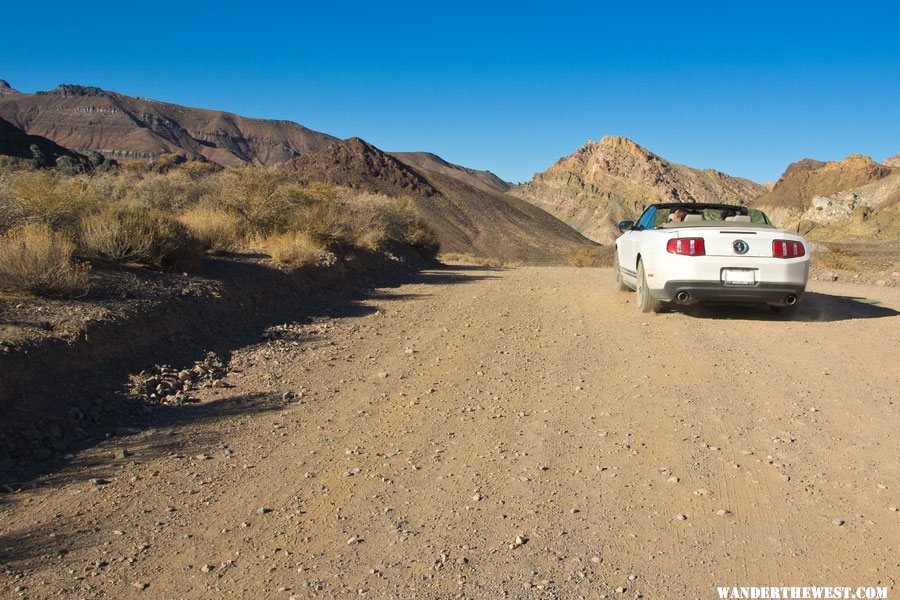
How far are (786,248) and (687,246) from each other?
4.05 ft

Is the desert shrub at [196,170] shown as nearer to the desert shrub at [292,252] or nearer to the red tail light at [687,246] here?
the desert shrub at [292,252]

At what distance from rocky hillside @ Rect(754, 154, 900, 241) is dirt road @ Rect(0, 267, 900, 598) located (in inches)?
1203

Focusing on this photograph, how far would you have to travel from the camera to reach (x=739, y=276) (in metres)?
8.43

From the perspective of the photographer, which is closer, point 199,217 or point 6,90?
point 199,217

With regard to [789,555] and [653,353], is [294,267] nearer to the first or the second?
[653,353]

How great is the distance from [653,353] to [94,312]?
5.75m

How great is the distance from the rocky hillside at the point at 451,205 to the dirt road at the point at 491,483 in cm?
5839

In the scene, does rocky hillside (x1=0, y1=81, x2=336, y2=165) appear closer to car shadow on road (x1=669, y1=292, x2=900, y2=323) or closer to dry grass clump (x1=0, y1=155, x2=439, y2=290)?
dry grass clump (x1=0, y1=155, x2=439, y2=290)

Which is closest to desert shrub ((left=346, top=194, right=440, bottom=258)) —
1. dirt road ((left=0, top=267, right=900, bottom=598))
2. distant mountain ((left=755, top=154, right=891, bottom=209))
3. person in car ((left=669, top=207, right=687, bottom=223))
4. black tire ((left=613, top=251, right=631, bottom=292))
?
black tire ((left=613, top=251, right=631, bottom=292))

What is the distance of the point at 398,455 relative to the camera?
451cm

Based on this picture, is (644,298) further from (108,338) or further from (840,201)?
(840,201)

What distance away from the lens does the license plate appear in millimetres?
8430

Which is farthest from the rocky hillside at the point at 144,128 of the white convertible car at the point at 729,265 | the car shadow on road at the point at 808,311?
the white convertible car at the point at 729,265

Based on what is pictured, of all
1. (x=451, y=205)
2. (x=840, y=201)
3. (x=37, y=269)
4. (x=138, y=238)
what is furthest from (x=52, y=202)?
(x=840, y=201)
